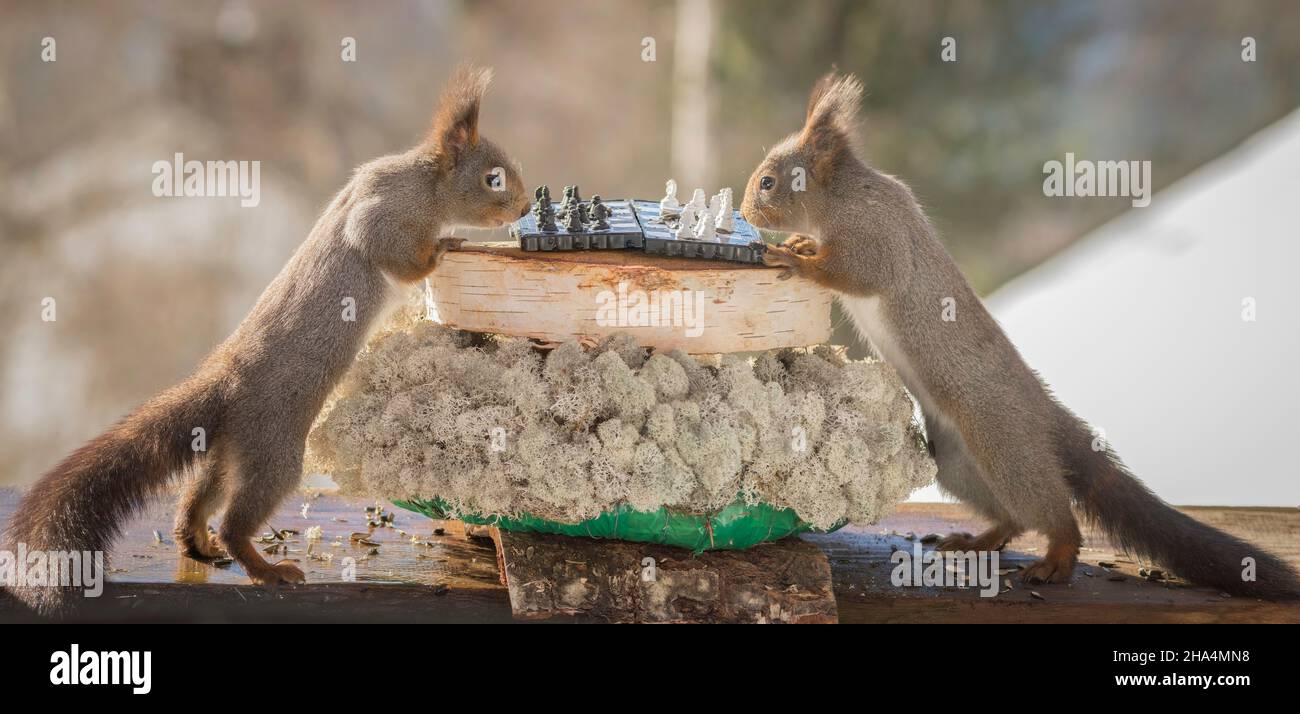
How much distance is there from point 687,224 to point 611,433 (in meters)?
0.75

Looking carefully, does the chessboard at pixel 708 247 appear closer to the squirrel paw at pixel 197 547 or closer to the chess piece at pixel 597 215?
the chess piece at pixel 597 215

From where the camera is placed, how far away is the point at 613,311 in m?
3.62

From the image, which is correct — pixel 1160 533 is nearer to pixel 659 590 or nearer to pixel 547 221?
pixel 659 590

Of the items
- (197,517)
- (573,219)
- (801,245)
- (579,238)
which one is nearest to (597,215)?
(573,219)

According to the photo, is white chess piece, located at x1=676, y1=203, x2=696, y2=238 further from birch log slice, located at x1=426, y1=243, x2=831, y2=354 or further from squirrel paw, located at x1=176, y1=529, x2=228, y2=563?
squirrel paw, located at x1=176, y1=529, x2=228, y2=563

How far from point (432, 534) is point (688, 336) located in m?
1.25

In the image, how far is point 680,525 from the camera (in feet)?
→ 11.6

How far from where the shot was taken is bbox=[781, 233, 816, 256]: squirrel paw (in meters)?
4.15

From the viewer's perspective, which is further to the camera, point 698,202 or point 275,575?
point 698,202

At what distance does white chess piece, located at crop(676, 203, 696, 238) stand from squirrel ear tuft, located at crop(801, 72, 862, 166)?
571mm

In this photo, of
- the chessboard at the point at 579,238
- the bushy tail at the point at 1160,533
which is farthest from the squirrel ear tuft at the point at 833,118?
the bushy tail at the point at 1160,533

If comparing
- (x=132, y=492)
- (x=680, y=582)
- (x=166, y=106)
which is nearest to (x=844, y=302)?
(x=680, y=582)

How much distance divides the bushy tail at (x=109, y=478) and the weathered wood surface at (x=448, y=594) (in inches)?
5.3

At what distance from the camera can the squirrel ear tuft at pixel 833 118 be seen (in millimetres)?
4141
